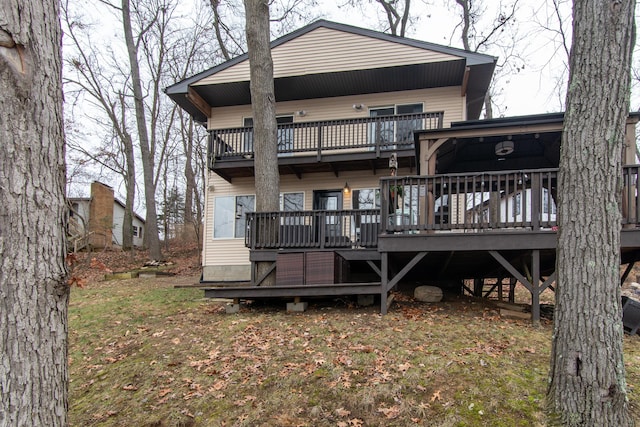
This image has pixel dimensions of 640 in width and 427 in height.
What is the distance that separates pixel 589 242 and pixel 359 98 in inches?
391

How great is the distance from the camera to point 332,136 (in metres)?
11.4

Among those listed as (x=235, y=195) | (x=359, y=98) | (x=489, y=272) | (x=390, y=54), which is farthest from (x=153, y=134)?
(x=489, y=272)

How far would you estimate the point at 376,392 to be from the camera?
12.8 ft

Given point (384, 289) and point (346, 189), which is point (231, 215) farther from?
point (384, 289)

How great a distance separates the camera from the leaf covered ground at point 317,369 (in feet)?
12.1

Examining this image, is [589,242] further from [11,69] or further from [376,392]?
[11,69]

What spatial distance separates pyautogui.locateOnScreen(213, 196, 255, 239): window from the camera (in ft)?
41.1

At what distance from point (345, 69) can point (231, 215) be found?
5.70 meters

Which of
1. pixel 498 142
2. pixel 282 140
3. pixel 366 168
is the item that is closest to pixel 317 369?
pixel 498 142

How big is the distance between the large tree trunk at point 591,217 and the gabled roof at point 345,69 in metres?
7.71

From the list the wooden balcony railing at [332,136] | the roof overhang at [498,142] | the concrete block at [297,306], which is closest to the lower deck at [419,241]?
the concrete block at [297,306]

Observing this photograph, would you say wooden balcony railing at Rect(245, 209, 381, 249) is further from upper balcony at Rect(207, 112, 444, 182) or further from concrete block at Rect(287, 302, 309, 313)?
upper balcony at Rect(207, 112, 444, 182)

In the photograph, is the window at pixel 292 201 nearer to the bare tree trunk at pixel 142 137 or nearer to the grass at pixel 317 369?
the grass at pixel 317 369

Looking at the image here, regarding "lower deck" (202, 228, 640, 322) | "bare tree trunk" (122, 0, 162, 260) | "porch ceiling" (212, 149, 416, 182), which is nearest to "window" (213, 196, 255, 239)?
"porch ceiling" (212, 149, 416, 182)
